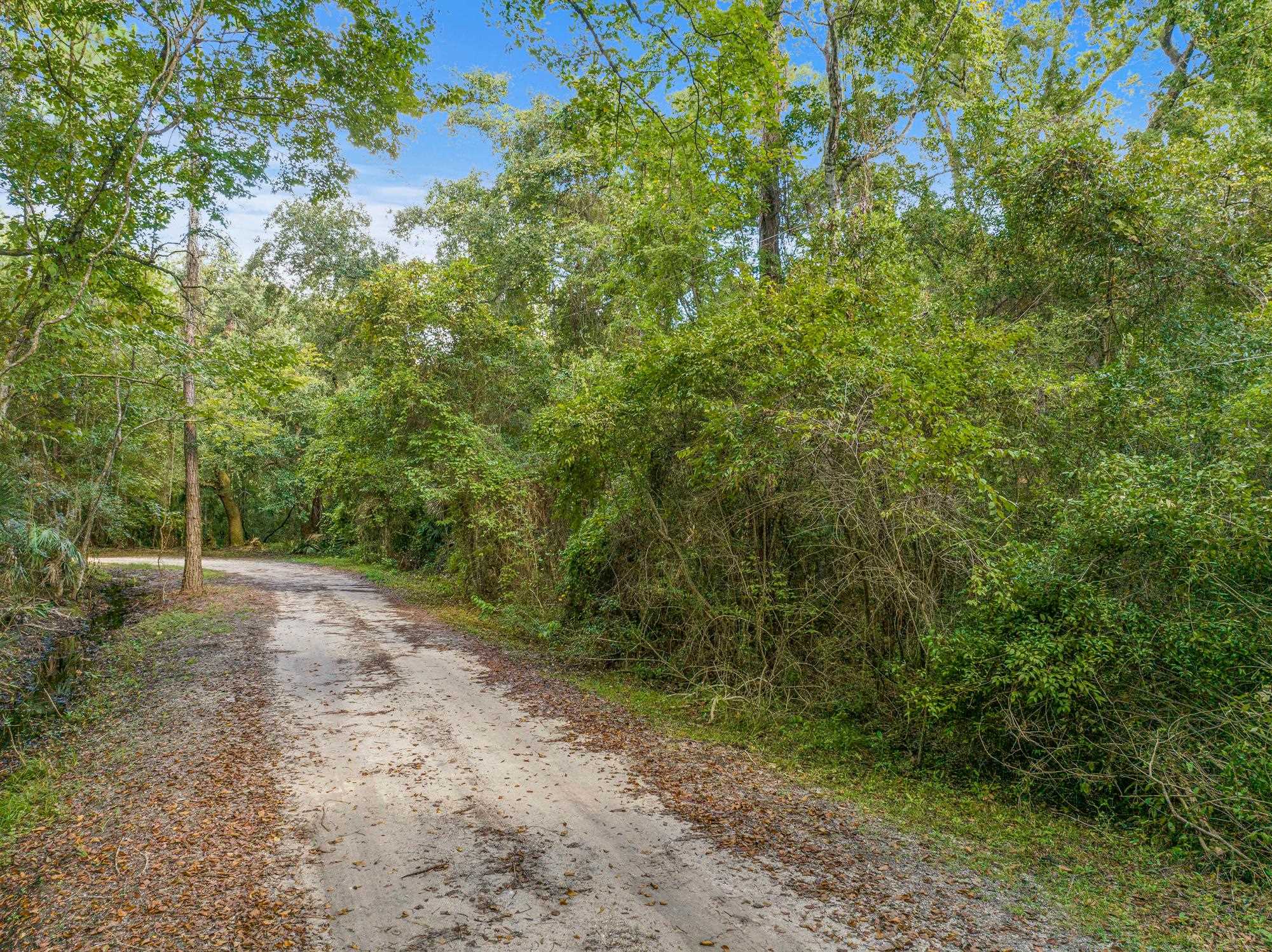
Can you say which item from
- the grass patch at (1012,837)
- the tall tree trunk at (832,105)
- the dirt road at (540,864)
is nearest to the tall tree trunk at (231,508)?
the dirt road at (540,864)

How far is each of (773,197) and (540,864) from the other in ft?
36.4

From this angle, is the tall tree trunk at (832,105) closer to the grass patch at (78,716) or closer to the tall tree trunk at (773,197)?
the tall tree trunk at (773,197)

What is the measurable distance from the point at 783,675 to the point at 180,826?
5710 millimetres

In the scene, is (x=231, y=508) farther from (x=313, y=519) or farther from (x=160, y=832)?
(x=160, y=832)

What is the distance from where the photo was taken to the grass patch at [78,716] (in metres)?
5.60

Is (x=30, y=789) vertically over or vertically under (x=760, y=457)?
under

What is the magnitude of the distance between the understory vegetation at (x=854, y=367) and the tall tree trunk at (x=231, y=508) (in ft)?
67.4

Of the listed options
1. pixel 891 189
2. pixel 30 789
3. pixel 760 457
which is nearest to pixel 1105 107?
pixel 891 189

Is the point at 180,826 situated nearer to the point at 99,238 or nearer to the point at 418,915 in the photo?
the point at 418,915

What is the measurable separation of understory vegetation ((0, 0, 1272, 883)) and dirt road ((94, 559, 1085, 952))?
2080 millimetres

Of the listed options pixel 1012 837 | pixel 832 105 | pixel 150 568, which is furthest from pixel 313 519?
pixel 1012 837

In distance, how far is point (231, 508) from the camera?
3569 cm

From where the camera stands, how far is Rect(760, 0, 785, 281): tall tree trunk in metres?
10.7

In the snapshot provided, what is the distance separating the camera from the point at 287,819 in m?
5.04
